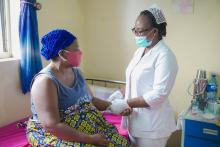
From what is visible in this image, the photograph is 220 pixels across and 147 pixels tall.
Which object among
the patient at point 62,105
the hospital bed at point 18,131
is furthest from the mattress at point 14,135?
the patient at point 62,105

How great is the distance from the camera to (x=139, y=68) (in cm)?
174

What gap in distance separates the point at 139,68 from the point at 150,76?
0.09 meters

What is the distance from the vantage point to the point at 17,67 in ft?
7.63

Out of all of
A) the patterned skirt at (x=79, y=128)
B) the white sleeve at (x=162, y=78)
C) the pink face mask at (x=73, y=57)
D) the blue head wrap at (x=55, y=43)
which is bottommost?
the patterned skirt at (x=79, y=128)

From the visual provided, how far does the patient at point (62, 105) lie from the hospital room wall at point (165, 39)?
1.37m

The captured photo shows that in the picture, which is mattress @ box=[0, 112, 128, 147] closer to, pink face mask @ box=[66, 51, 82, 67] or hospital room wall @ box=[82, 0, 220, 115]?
pink face mask @ box=[66, 51, 82, 67]

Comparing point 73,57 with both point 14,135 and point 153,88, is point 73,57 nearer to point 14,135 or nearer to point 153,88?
point 153,88

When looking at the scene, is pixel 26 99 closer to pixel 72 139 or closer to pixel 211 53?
pixel 72 139

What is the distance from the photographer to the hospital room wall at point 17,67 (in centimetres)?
222

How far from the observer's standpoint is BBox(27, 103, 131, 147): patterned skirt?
1.49 meters

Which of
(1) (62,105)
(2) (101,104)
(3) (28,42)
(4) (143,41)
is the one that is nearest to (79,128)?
(1) (62,105)

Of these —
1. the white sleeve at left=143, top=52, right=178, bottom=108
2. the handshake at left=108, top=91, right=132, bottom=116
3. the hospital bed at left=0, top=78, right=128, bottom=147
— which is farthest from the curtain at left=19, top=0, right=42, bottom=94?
the white sleeve at left=143, top=52, right=178, bottom=108

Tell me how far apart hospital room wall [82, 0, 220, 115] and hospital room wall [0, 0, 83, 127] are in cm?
28

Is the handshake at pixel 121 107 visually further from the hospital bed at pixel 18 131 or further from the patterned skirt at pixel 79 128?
the hospital bed at pixel 18 131
